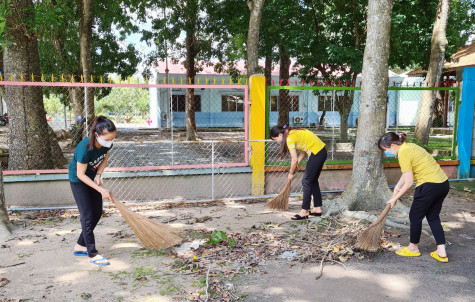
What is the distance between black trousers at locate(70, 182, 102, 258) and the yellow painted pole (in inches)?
123

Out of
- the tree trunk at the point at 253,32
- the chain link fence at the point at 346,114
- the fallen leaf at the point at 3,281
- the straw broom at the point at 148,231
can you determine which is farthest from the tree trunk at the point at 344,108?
the fallen leaf at the point at 3,281

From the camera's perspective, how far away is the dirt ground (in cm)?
314

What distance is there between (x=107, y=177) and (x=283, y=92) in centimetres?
955

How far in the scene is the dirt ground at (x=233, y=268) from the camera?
3139 mm

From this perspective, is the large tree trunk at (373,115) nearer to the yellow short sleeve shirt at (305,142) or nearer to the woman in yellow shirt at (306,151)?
the woman in yellow shirt at (306,151)

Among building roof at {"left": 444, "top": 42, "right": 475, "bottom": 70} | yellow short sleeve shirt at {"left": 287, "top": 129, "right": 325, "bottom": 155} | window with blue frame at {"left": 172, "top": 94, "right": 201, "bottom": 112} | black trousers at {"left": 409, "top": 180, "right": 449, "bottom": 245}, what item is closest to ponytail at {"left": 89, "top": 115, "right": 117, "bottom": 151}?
yellow short sleeve shirt at {"left": 287, "top": 129, "right": 325, "bottom": 155}


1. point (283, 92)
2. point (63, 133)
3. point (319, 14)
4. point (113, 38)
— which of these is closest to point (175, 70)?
point (113, 38)

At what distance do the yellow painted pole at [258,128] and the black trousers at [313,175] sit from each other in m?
1.29

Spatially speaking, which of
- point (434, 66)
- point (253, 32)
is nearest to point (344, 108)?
point (434, 66)

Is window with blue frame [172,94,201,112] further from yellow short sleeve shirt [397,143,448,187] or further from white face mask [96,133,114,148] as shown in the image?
yellow short sleeve shirt [397,143,448,187]

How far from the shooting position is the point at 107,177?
595 centimetres

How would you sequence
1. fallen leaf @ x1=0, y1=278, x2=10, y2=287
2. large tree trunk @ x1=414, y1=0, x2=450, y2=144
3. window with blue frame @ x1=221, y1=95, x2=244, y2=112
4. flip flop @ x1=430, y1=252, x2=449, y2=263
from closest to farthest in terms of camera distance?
fallen leaf @ x1=0, y1=278, x2=10, y2=287 → flip flop @ x1=430, y1=252, x2=449, y2=263 → large tree trunk @ x1=414, y1=0, x2=450, y2=144 → window with blue frame @ x1=221, y1=95, x2=244, y2=112

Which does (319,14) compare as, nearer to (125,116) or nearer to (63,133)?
(63,133)

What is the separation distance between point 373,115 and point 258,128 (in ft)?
6.09
